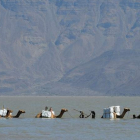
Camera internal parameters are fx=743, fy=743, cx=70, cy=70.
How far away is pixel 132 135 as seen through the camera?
327ft

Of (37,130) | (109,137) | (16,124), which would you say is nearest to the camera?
(109,137)

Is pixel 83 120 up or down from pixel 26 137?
up

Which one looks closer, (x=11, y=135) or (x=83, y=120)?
(x=11, y=135)

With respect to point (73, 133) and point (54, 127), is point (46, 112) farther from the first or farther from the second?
point (73, 133)

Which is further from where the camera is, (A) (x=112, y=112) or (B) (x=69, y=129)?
(A) (x=112, y=112)

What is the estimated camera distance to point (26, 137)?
96625 mm

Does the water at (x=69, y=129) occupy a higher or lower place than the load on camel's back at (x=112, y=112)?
lower

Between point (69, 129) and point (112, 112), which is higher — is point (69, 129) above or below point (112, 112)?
below

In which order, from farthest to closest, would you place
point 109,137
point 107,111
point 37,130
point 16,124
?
point 107,111, point 16,124, point 37,130, point 109,137

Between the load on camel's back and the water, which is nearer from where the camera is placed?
the water

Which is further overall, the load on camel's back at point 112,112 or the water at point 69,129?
the load on camel's back at point 112,112

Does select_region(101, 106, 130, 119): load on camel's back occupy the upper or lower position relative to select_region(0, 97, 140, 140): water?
upper

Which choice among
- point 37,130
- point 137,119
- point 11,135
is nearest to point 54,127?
point 37,130

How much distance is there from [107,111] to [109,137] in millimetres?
31320
